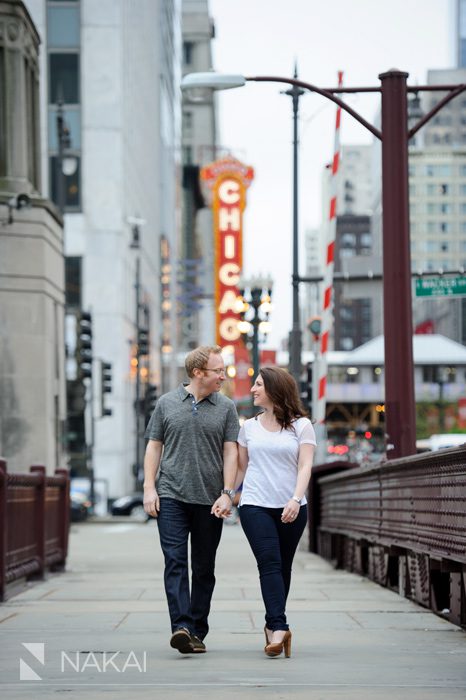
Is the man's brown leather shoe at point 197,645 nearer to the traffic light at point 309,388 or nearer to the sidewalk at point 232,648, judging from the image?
the sidewalk at point 232,648

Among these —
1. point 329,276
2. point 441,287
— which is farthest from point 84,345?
point 441,287

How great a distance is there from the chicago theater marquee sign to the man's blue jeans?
73410 millimetres

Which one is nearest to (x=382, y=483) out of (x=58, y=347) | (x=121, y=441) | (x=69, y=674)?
(x=69, y=674)

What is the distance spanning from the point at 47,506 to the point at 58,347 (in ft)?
28.5

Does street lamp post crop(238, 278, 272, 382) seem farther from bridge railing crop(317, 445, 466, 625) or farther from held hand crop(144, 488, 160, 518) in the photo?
held hand crop(144, 488, 160, 518)

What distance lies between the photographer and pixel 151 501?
9164mm

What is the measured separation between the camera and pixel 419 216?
185m

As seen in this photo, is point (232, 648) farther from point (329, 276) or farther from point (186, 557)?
point (329, 276)

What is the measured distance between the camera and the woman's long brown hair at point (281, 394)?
30.1ft

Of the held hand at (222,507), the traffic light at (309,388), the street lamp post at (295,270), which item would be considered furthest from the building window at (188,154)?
the held hand at (222,507)

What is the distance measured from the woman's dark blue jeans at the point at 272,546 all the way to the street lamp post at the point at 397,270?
7.01 metres

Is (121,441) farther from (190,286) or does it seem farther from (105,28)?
(190,286)

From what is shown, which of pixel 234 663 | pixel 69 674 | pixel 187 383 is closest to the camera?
pixel 69 674

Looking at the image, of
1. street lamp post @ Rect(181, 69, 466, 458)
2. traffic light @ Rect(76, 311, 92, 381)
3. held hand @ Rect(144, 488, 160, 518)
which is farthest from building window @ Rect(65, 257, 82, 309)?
held hand @ Rect(144, 488, 160, 518)
